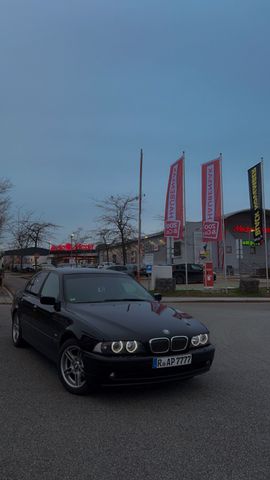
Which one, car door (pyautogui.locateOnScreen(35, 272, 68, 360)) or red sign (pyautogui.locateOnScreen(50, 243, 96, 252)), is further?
red sign (pyautogui.locateOnScreen(50, 243, 96, 252))

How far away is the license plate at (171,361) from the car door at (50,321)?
51.9 inches

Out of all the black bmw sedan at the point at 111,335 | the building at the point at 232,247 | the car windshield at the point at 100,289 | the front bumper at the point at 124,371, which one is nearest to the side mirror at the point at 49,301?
the black bmw sedan at the point at 111,335

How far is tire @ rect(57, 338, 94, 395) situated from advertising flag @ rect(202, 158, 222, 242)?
20228mm

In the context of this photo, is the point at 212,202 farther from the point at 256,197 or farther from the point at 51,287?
the point at 51,287

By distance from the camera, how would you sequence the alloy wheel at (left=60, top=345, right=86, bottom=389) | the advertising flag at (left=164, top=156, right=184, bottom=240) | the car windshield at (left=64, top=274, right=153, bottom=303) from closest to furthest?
the alloy wheel at (left=60, top=345, right=86, bottom=389) < the car windshield at (left=64, top=274, right=153, bottom=303) < the advertising flag at (left=164, top=156, right=184, bottom=240)

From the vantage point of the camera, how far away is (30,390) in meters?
5.45

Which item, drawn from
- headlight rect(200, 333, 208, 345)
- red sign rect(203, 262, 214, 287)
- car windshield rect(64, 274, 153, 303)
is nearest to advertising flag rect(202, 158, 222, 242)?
red sign rect(203, 262, 214, 287)

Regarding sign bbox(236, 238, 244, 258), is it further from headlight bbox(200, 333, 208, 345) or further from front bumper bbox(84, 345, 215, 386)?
front bumper bbox(84, 345, 215, 386)

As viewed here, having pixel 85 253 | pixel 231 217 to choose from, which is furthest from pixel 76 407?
pixel 85 253

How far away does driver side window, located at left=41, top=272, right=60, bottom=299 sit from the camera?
659 cm

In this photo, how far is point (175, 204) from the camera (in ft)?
84.8

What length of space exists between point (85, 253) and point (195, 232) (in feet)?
124

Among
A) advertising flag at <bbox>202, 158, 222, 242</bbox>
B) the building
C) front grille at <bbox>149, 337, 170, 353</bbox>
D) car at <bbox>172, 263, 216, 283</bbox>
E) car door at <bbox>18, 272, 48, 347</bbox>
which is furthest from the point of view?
the building

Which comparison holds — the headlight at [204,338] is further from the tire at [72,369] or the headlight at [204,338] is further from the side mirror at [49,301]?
the side mirror at [49,301]
